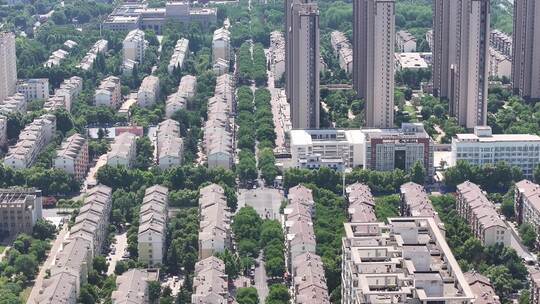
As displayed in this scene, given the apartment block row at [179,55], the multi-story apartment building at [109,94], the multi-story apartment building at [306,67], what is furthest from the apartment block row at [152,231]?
the apartment block row at [179,55]

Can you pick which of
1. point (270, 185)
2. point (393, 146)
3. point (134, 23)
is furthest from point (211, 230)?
point (134, 23)

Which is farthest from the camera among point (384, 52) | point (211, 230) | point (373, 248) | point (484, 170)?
point (384, 52)

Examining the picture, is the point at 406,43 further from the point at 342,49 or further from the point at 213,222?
the point at 213,222

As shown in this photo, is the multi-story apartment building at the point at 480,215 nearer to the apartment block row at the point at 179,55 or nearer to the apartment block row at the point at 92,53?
the apartment block row at the point at 179,55

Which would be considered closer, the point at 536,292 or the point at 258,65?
the point at 536,292

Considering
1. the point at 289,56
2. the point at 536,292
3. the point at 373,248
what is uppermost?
the point at 289,56

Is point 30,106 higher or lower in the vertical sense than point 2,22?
lower

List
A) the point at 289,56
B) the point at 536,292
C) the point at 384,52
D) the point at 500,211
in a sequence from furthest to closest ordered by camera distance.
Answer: the point at 289,56
the point at 384,52
the point at 500,211
the point at 536,292

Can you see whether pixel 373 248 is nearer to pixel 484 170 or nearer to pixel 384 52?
pixel 484 170
